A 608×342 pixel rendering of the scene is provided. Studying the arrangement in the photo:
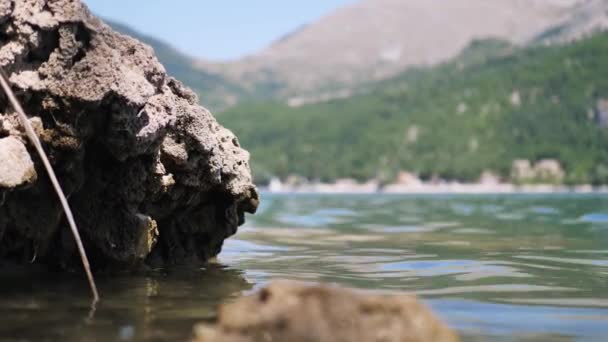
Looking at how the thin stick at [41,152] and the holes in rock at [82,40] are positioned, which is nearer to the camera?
the thin stick at [41,152]

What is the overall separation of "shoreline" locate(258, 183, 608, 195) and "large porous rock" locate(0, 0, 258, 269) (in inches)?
5131

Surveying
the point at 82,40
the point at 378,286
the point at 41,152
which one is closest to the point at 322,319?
the point at 41,152

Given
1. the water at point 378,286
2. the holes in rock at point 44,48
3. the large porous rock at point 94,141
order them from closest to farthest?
the water at point 378,286, the large porous rock at point 94,141, the holes in rock at point 44,48

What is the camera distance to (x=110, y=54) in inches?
408

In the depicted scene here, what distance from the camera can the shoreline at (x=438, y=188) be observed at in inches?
5871

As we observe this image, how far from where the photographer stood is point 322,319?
242 inches

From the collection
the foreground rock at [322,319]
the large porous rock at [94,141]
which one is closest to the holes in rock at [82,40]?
the large porous rock at [94,141]

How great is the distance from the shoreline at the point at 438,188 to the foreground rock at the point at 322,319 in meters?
136

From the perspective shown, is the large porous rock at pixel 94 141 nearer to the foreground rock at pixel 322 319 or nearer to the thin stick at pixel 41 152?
the thin stick at pixel 41 152

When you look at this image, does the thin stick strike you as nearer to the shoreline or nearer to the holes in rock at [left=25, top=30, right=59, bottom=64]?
the holes in rock at [left=25, top=30, right=59, bottom=64]

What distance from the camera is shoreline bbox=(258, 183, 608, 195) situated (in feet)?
489

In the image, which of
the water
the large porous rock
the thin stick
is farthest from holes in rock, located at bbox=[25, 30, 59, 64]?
the water

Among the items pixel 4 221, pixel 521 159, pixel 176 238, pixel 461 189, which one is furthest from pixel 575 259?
pixel 521 159

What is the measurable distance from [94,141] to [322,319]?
6.15m
